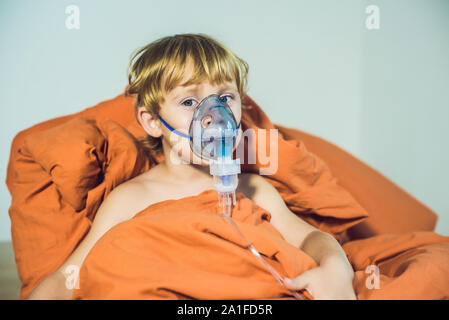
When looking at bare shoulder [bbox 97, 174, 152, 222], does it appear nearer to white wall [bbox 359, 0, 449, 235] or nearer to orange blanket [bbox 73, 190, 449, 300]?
orange blanket [bbox 73, 190, 449, 300]

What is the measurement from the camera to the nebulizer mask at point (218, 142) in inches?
37.9

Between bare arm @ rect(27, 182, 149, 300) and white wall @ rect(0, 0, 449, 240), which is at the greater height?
white wall @ rect(0, 0, 449, 240)

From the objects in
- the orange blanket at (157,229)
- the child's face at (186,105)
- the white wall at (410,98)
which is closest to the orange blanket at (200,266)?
the orange blanket at (157,229)

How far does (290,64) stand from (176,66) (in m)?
1.06

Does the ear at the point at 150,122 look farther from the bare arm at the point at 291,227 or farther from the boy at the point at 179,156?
the bare arm at the point at 291,227

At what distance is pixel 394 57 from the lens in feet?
7.05

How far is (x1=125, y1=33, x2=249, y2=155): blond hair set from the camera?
3.61 ft

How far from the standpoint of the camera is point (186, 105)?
1108 mm

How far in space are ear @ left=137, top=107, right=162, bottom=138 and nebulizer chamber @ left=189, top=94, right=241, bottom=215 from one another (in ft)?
0.57

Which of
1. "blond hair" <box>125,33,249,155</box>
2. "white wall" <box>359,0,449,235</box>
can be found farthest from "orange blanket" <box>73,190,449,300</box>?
"white wall" <box>359,0,449,235</box>

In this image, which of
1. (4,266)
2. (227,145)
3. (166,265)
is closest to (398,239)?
(227,145)

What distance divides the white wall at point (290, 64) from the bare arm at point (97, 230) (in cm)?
84

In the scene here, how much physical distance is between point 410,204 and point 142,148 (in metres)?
0.99
